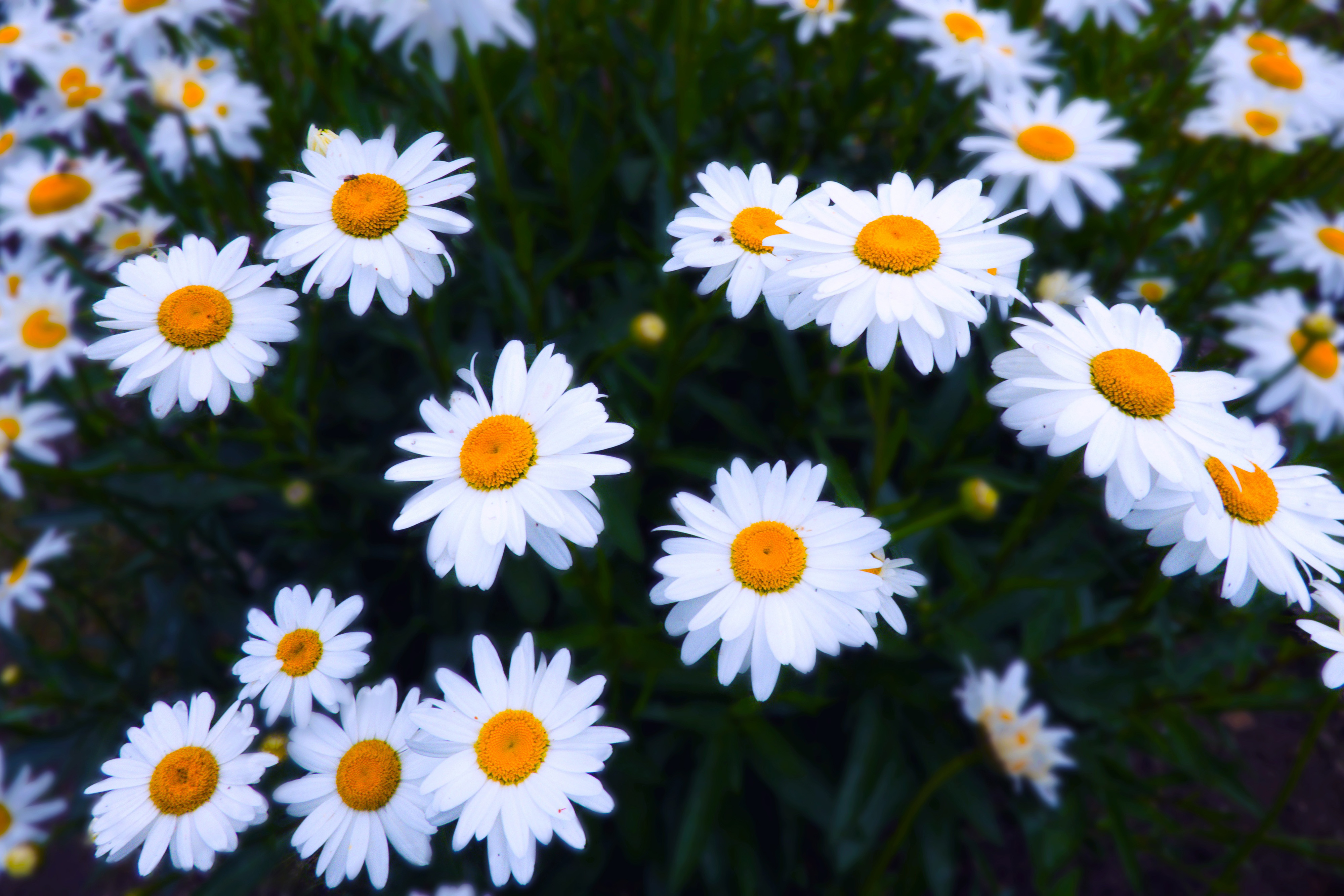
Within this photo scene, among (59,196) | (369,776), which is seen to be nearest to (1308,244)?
(369,776)

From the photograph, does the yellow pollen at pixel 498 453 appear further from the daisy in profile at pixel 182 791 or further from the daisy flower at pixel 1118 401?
the daisy flower at pixel 1118 401

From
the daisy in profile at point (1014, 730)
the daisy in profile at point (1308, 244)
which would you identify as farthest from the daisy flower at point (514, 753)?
the daisy in profile at point (1308, 244)

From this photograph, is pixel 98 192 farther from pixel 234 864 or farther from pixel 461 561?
pixel 461 561

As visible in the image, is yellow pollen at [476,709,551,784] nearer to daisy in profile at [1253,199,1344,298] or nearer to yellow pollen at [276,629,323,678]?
yellow pollen at [276,629,323,678]

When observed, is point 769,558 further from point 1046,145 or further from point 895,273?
point 1046,145

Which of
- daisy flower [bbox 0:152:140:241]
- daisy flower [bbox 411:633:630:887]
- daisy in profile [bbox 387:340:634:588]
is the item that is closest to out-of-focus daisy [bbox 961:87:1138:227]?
daisy in profile [bbox 387:340:634:588]
